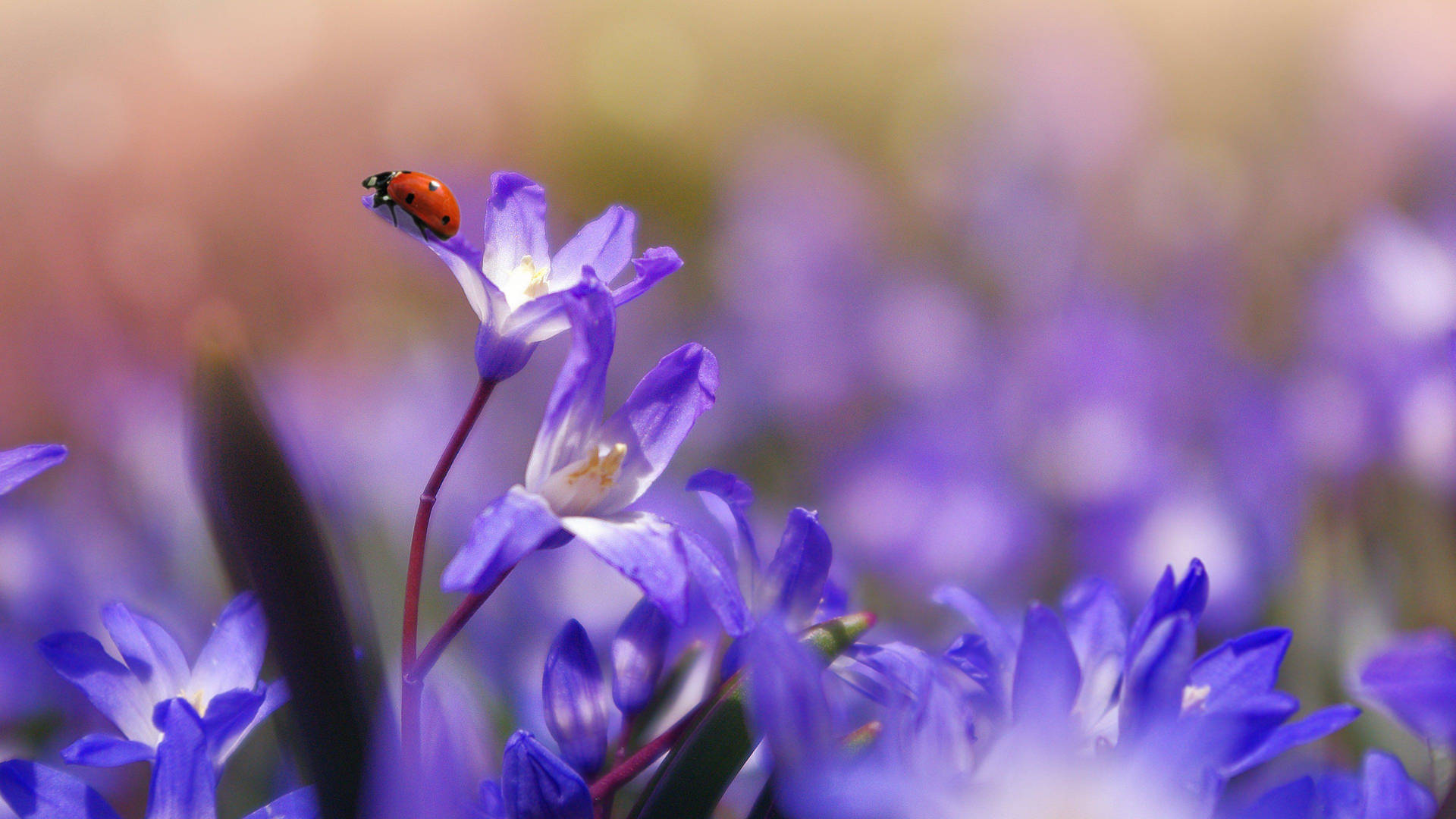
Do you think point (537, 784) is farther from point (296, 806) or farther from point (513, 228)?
point (513, 228)

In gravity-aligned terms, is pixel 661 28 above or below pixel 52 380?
above

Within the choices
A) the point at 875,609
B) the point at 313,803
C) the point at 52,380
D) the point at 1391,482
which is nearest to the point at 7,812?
the point at 313,803

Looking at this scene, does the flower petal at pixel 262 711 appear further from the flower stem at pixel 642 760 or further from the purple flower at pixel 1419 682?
the purple flower at pixel 1419 682

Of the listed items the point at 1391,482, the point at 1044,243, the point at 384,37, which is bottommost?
the point at 1391,482

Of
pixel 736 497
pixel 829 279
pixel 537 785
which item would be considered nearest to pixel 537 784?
pixel 537 785

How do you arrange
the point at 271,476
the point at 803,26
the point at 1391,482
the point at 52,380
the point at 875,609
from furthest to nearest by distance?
the point at 803,26 → the point at 52,380 → the point at 875,609 → the point at 1391,482 → the point at 271,476

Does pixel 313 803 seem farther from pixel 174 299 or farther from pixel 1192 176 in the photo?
pixel 1192 176

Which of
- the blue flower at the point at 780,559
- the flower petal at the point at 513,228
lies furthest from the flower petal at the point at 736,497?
the flower petal at the point at 513,228

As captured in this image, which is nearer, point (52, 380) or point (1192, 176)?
point (52, 380)
